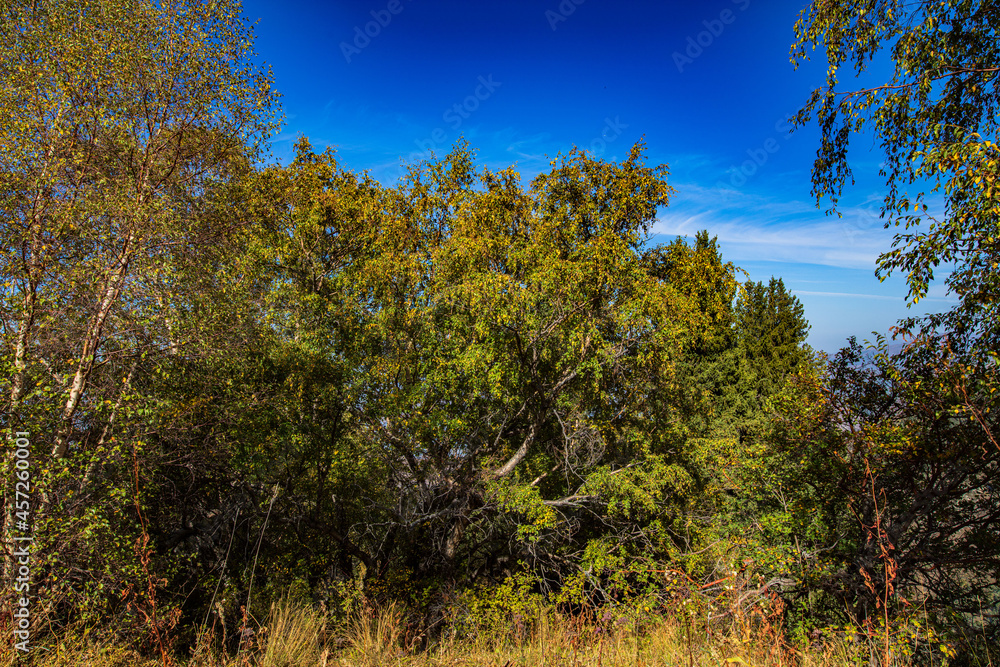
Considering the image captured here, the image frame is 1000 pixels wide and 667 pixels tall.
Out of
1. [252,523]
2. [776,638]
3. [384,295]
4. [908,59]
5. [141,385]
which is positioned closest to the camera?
[776,638]

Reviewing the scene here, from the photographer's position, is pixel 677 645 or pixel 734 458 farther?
pixel 734 458

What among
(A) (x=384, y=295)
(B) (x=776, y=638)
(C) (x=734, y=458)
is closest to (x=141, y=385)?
(A) (x=384, y=295)

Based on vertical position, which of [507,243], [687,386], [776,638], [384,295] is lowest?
[776,638]

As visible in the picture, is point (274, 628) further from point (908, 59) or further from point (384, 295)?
point (908, 59)

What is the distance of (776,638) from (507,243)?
7.60 m

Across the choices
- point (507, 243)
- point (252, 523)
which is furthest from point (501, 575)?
point (507, 243)

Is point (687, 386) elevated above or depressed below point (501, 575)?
above

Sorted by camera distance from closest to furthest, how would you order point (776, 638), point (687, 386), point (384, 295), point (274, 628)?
point (776, 638) < point (274, 628) < point (384, 295) < point (687, 386)

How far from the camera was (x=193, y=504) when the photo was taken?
7.77m

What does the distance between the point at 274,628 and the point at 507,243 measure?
7132 mm

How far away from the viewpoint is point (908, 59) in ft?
17.7

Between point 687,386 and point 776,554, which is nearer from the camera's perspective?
point 776,554

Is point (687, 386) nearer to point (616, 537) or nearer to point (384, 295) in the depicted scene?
point (616, 537)

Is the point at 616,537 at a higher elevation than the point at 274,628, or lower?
lower
